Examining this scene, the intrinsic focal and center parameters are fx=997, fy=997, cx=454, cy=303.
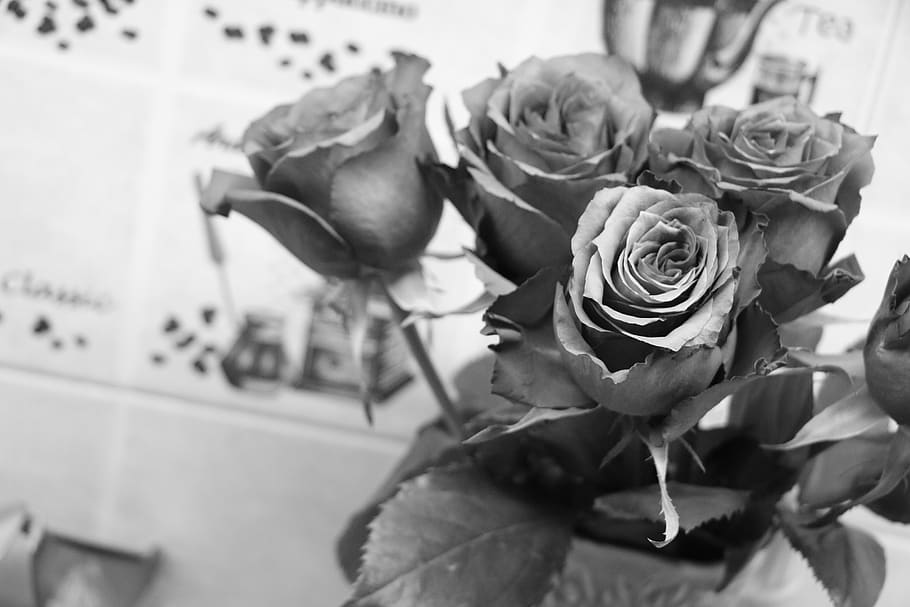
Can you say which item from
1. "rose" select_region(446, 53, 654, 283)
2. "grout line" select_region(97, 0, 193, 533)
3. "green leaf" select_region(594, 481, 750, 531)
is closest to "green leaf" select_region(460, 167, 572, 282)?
"rose" select_region(446, 53, 654, 283)

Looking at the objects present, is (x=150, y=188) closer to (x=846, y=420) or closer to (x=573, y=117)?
(x=573, y=117)

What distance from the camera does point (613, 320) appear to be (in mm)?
342

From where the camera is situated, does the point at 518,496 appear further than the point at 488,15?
No

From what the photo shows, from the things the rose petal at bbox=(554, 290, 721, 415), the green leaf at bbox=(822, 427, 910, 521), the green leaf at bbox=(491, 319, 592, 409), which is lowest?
the green leaf at bbox=(822, 427, 910, 521)

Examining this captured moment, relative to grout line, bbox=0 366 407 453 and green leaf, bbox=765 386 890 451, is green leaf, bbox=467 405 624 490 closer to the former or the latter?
green leaf, bbox=765 386 890 451

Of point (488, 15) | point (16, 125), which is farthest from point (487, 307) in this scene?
point (16, 125)

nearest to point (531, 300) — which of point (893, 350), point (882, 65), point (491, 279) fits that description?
point (491, 279)

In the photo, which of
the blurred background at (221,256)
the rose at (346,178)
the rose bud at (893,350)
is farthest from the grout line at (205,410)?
the rose bud at (893,350)

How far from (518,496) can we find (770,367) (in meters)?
0.15

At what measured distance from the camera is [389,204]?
0.43m

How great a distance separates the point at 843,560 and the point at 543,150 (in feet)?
0.70

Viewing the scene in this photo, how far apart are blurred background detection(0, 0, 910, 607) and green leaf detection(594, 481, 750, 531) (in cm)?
23

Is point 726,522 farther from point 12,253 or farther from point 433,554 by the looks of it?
point 12,253

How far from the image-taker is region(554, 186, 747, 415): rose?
0.34 meters
